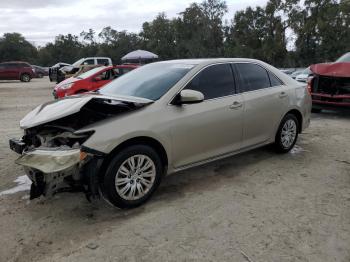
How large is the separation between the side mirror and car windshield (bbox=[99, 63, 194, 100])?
244mm

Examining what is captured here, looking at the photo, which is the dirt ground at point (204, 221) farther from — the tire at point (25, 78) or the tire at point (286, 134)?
the tire at point (25, 78)

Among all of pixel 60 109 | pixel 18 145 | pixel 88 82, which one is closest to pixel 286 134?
pixel 60 109

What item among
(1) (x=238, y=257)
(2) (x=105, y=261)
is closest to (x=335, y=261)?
(1) (x=238, y=257)

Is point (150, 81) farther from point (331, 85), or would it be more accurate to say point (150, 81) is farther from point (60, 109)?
point (331, 85)

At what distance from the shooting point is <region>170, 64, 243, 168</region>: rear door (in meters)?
4.09

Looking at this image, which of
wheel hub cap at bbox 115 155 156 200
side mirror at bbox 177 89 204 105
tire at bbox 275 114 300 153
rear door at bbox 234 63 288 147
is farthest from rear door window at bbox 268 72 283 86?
wheel hub cap at bbox 115 155 156 200

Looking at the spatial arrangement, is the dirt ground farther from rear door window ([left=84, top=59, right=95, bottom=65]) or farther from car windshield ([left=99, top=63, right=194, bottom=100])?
rear door window ([left=84, top=59, right=95, bottom=65])

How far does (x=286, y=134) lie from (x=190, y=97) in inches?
92.2

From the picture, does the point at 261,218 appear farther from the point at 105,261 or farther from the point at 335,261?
the point at 105,261

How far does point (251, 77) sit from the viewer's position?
509 centimetres

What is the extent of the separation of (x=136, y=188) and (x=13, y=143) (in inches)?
63.4

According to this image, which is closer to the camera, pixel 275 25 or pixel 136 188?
pixel 136 188

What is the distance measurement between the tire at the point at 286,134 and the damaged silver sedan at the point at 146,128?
0.80ft

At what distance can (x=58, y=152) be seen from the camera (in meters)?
3.43
